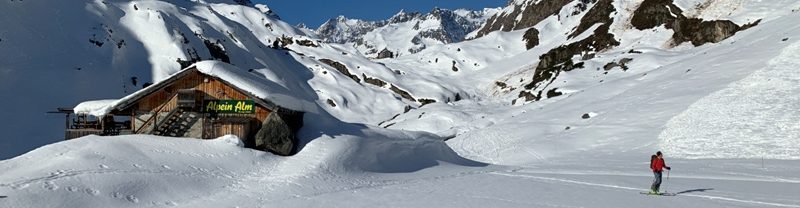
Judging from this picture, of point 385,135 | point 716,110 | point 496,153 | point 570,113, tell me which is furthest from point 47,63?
point 716,110

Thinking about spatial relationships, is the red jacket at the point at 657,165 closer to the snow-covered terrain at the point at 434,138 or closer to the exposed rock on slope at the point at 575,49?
the snow-covered terrain at the point at 434,138

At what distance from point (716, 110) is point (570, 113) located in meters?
14.0

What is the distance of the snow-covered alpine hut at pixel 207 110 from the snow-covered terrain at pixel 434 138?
1399mm

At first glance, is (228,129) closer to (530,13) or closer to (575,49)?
(575,49)

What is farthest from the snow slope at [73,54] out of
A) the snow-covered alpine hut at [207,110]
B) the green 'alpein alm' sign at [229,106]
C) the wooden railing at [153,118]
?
the green 'alpein alm' sign at [229,106]

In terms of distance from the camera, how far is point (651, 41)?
9444 centimetres

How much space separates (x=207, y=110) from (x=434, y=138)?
47.3 ft

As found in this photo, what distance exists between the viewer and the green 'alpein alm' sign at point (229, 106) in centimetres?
2767

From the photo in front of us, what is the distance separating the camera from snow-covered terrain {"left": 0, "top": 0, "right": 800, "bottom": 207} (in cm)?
1789

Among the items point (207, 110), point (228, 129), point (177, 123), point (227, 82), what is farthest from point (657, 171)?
point (177, 123)

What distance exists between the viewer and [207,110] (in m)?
28.0

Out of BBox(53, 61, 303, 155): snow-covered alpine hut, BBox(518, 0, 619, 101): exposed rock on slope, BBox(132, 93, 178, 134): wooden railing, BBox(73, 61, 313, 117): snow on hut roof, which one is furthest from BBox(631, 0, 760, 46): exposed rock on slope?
Result: BBox(132, 93, 178, 134): wooden railing

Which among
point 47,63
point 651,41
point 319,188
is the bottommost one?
point 319,188

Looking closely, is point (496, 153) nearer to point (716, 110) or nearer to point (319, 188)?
point (716, 110)
